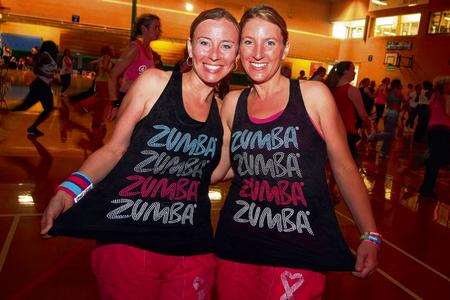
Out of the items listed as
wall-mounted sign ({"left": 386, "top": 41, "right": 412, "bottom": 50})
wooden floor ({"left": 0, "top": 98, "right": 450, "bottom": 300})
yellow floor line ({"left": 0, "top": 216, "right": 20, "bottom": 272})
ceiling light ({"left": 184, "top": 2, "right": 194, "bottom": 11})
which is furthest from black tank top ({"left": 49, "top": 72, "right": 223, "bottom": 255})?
ceiling light ({"left": 184, "top": 2, "right": 194, "bottom": 11})

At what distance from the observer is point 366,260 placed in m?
2.03

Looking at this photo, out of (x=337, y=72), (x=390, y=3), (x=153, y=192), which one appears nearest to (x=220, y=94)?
(x=337, y=72)

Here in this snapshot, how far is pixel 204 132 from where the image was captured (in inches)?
85.4

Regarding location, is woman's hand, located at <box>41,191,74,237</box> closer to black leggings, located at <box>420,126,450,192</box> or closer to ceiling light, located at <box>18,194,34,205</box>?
ceiling light, located at <box>18,194,34,205</box>

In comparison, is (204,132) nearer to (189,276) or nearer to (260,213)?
(260,213)

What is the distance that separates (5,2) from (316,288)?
95.2 feet

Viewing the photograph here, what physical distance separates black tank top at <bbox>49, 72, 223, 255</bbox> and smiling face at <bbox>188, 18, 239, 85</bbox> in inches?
8.1

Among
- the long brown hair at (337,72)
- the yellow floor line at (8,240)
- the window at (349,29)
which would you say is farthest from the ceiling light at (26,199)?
the window at (349,29)

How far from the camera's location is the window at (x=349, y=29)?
30.4 meters

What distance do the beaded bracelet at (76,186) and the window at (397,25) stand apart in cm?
2679

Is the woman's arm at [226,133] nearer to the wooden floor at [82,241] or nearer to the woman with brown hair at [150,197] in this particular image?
the woman with brown hair at [150,197]

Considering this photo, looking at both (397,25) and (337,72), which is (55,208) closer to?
(337,72)

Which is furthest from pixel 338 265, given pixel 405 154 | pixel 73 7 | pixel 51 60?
pixel 73 7

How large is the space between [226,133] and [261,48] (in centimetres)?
53
